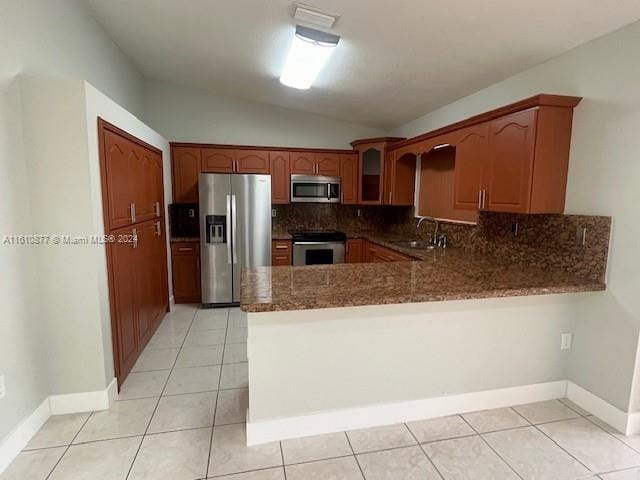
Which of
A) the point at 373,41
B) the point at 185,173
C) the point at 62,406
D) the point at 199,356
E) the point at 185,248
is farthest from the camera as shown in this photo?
the point at 185,173

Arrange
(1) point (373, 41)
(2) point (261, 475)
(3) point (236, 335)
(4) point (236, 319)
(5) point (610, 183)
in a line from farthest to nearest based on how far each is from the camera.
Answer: (4) point (236, 319)
(3) point (236, 335)
(1) point (373, 41)
(5) point (610, 183)
(2) point (261, 475)

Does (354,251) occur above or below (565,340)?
above

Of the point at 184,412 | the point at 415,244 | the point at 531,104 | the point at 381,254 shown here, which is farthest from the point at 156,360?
the point at 531,104

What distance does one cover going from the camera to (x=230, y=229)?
4.00 meters

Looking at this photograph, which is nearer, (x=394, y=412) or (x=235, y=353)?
(x=394, y=412)

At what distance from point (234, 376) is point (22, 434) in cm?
122

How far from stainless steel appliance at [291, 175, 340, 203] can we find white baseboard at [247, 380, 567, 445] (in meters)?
3.03

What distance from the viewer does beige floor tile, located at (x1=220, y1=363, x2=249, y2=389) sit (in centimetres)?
247

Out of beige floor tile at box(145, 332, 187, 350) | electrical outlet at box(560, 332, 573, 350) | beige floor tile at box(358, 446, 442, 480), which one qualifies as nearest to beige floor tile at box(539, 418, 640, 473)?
electrical outlet at box(560, 332, 573, 350)

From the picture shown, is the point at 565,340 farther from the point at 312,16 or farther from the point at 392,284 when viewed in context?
the point at 312,16

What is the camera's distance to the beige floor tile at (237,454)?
1.73m

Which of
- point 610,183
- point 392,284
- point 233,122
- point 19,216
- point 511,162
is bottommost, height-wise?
point 392,284

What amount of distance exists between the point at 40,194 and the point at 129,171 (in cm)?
77

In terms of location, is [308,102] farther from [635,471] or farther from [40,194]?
[635,471]
